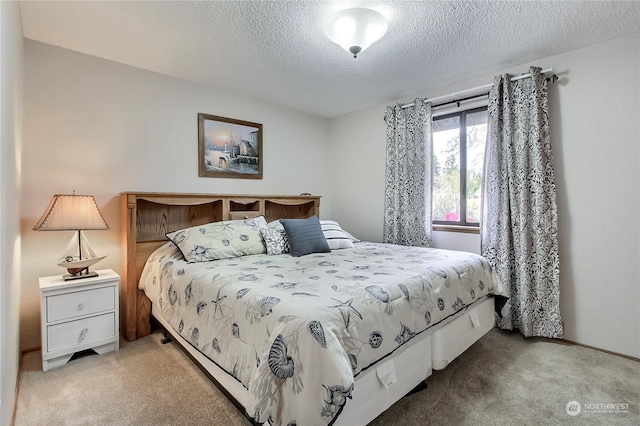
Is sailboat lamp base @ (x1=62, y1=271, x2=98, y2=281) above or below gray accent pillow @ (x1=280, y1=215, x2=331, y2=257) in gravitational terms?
below

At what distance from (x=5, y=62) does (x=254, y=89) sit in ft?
6.97

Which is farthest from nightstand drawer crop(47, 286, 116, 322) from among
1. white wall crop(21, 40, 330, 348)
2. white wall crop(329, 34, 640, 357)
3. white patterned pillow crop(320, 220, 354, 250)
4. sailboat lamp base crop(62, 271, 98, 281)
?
white wall crop(329, 34, 640, 357)

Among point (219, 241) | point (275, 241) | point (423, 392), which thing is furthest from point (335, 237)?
point (423, 392)

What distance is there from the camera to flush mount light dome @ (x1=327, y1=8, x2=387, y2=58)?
5.97 ft

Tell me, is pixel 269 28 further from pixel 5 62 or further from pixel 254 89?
pixel 5 62

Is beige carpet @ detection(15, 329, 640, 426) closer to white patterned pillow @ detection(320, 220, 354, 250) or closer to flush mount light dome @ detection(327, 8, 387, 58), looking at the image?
white patterned pillow @ detection(320, 220, 354, 250)

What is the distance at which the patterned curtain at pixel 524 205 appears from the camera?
244 cm

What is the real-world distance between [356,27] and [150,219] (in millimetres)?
2338

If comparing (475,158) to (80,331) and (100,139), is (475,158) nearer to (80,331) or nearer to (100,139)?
(100,139)

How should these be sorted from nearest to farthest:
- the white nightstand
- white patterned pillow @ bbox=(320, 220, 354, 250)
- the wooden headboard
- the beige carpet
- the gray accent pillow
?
the beige carpet → the white nightstand → the wooden headboard → the gray accent pillow → white patterned pillow @ bbox=(320, 220, 354, 250)

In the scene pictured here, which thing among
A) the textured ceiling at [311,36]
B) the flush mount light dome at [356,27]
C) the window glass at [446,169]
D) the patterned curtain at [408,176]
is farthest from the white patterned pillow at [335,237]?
the flush mount light dome at [356,27]

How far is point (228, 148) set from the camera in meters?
3.24

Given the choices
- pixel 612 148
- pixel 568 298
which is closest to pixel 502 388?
pixel 568 298

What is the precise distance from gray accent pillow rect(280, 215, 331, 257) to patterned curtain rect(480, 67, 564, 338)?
1.55m
